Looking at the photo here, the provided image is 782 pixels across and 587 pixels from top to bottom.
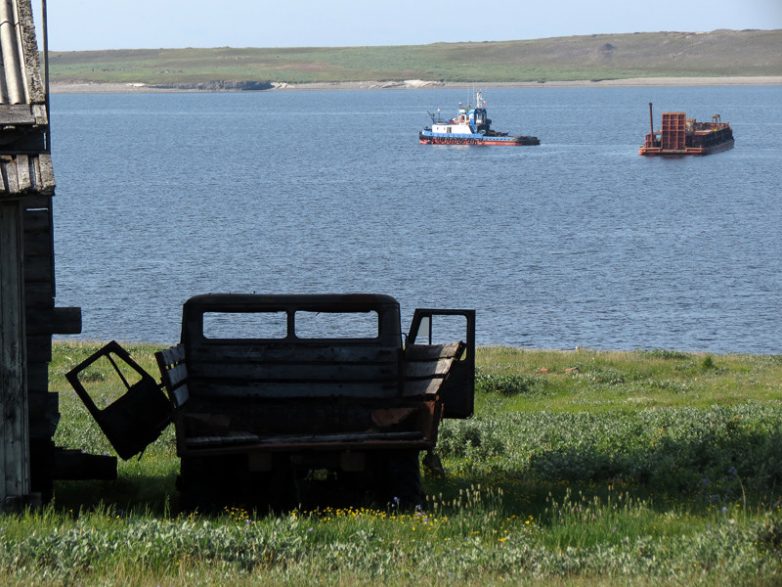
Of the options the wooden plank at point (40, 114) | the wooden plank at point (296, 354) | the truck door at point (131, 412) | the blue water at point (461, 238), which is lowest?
the blue water at point (461, 238)

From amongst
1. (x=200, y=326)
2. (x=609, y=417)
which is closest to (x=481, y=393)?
(x=609, y=417)

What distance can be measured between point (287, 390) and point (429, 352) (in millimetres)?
1498

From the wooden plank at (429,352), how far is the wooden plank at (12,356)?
4.31 metres

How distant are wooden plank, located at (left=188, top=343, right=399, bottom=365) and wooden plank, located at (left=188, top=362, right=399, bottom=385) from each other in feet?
0.16

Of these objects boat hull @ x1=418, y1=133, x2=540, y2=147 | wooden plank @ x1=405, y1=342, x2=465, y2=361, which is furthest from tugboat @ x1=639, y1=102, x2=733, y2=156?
wooden plank @ x1=405, y1=342, x2=465, y2=361

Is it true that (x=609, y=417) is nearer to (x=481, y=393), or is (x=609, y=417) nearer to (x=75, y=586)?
(x=481, y=393)

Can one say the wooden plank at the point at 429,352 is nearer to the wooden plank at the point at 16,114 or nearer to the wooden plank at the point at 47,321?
the wooden plank at the point at 47,321

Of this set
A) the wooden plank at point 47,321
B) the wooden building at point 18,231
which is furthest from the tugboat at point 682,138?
the wooden building at point 18,231

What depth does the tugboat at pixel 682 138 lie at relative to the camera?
13038 cm

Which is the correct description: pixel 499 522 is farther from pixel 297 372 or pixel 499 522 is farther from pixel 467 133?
pixel 467 133

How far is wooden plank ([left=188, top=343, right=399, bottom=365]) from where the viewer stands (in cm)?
1355

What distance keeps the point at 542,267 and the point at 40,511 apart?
5031 cm

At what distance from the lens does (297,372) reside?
13609mm

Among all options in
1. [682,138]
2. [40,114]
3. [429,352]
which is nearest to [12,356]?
[40,114]
